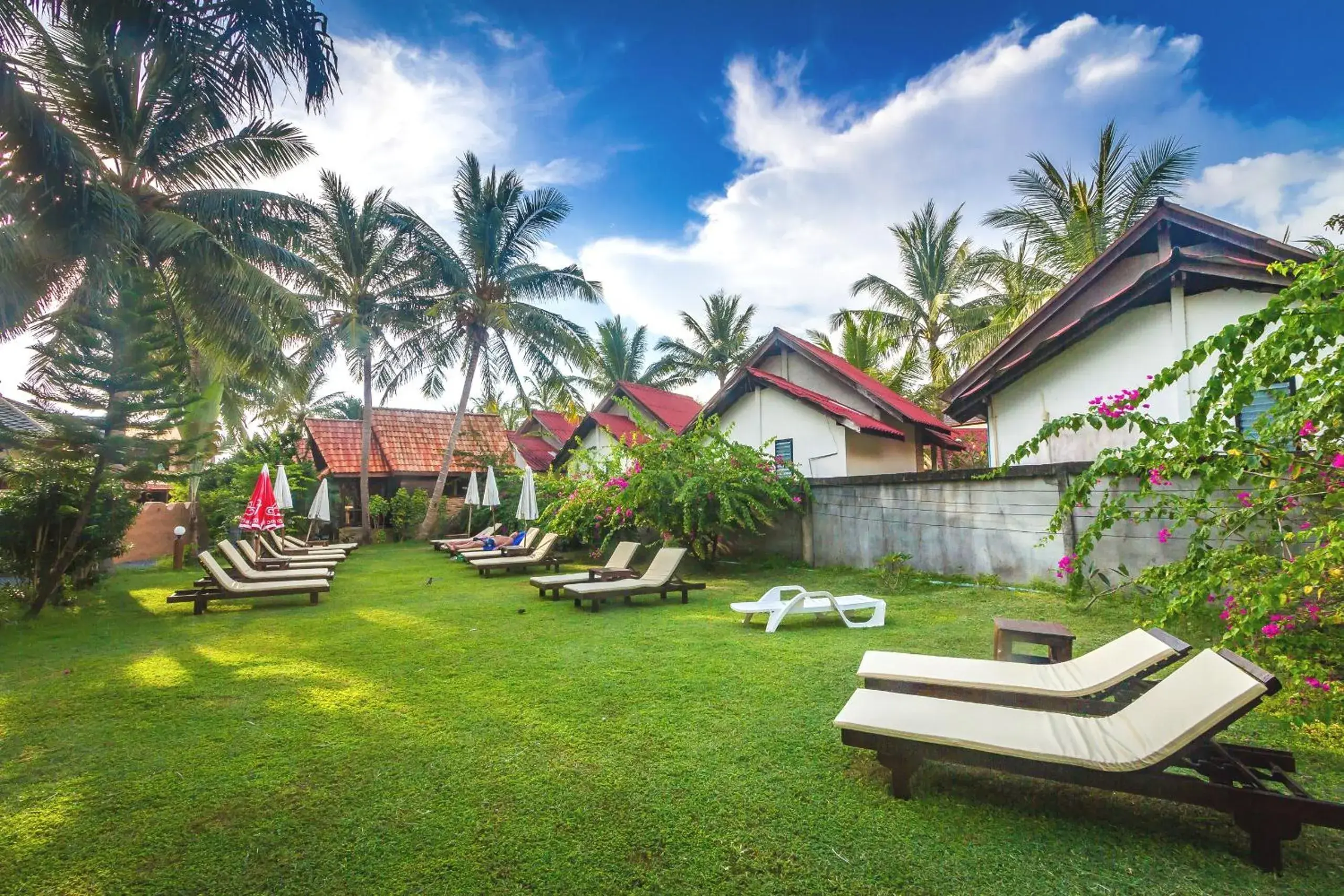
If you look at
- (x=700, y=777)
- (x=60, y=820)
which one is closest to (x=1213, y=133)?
(x=700, y=777)

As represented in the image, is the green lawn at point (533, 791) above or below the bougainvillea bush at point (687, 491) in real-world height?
below

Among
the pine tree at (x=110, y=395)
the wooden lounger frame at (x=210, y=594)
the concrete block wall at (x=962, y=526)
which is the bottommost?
the wooden lounger frame at (x=210, y=594)

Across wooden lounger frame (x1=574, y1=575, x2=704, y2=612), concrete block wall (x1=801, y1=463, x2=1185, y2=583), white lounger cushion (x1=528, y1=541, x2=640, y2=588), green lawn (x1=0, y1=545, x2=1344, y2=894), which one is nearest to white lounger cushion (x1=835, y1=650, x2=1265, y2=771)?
green lawn (x1=0, y1=545, x2=1344, y2=894)

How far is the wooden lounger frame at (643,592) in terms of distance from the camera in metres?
8.84

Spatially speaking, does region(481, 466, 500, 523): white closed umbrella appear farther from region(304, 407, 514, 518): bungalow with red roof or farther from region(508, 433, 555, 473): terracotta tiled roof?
region(508, 433, 555, 473): terracotta tiled roof

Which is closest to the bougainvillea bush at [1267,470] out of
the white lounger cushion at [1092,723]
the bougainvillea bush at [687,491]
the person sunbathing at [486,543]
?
the white lounger cushion at [1092,723]

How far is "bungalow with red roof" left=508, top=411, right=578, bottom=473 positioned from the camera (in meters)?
26.4

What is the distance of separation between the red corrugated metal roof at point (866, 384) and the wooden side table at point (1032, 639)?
1093cm

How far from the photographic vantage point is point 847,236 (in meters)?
13.1

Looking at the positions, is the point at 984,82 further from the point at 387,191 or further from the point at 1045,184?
the point at 387,191

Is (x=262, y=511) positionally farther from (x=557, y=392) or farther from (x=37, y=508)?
(x=557, y=392)

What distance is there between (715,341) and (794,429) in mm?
19524

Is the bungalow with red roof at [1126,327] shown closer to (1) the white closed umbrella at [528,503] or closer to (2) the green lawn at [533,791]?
(2) the green lawn at [533,791]

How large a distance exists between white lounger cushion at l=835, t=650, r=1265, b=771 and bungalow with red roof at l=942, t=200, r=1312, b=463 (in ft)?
21.5
